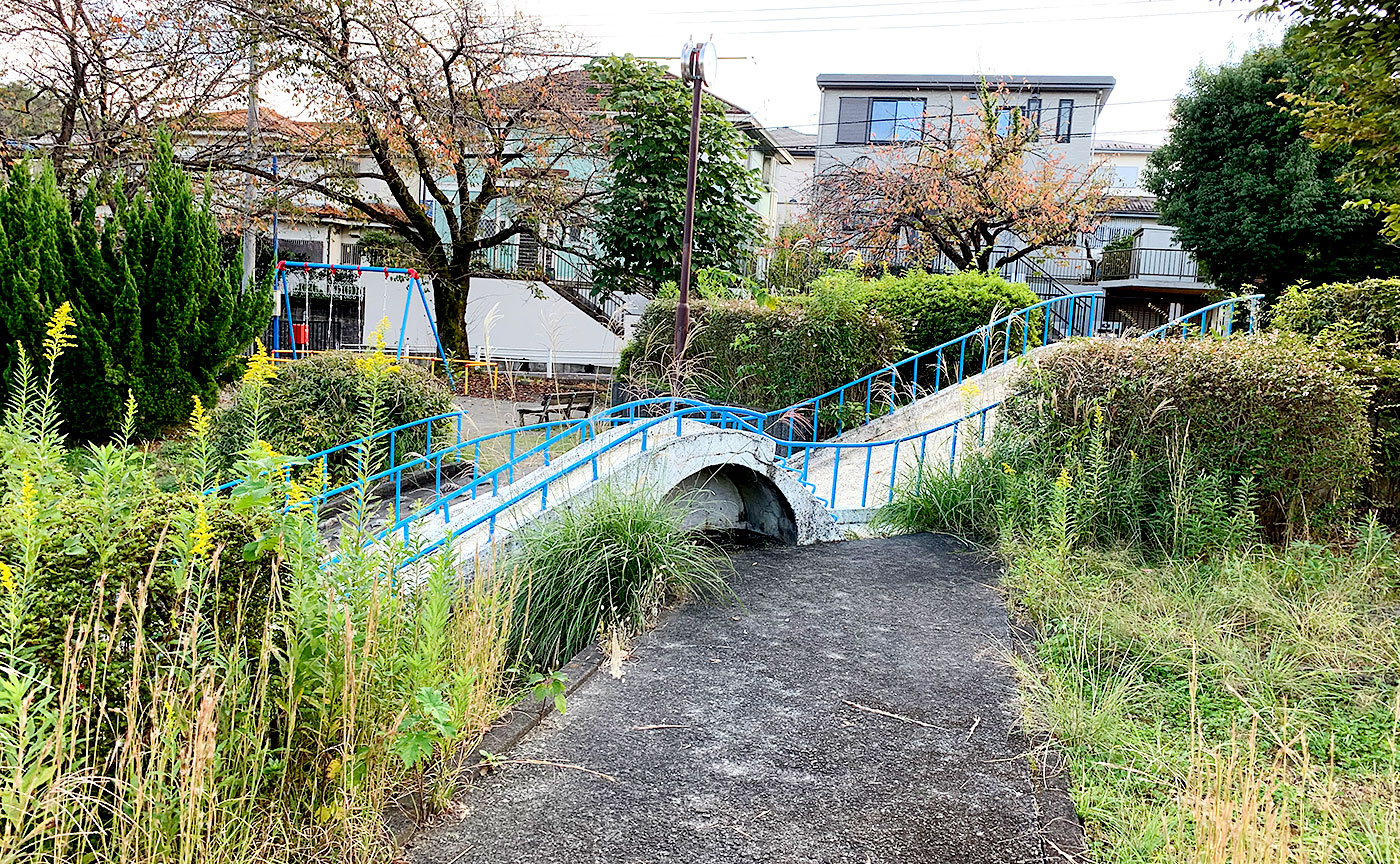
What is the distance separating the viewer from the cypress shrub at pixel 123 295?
33.5 feet

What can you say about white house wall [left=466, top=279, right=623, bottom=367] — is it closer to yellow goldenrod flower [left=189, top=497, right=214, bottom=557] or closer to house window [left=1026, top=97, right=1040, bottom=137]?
house window [left=1026, top=97, right=1040, bottom=137]

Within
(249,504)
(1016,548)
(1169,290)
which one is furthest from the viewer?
(1169,290)

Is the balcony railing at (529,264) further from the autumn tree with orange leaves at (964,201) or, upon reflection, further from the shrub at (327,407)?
the shrub at (327,407)

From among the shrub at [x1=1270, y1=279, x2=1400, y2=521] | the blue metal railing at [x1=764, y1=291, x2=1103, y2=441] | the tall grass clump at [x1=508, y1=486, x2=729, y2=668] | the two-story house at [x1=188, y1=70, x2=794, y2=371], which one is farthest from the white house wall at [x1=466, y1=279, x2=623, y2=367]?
the tall grass clump at [x1=508, y1=486, x2=729, y2=668]

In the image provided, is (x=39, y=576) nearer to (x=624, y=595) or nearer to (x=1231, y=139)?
(x=624, y=595)

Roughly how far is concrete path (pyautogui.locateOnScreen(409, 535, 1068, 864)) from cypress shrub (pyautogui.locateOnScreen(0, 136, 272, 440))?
7906mm

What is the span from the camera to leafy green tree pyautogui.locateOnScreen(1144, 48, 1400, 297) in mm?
21547

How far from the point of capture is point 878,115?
115ft

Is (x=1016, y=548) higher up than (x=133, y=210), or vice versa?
(x=133, y=210)

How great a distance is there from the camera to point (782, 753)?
415 cm

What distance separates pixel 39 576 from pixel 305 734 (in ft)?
3.06

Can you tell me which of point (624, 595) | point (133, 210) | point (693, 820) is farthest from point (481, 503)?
point (133, 210)

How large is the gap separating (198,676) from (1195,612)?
5121 mm

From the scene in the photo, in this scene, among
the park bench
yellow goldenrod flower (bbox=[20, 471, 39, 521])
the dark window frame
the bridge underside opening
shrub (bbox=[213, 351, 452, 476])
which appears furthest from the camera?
the dark window frame
